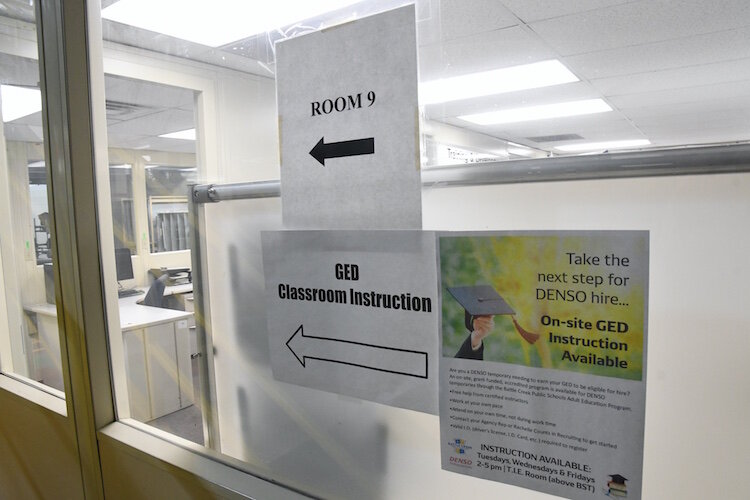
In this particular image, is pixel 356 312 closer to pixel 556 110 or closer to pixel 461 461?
pixel 461 461

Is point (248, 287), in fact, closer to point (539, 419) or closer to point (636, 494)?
point (539, 419)

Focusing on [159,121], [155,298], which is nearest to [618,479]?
[155,298]

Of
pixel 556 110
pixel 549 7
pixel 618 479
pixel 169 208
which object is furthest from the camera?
pixel 556 110

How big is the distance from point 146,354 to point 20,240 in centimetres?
124

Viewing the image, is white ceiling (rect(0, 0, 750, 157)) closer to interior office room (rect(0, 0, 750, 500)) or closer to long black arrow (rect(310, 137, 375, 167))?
interior office room (rect(0, 0, 750, 500))

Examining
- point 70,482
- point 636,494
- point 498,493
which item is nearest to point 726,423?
point 636,494

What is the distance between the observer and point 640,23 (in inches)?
105

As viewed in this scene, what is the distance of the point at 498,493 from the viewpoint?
0.56 meters

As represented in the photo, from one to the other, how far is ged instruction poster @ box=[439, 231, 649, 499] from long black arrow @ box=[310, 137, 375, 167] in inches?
5.5

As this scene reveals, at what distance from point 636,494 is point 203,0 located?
144 centimetres

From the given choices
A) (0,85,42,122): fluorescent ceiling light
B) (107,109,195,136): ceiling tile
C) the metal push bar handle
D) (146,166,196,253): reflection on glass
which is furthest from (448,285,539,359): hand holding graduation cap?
(0,85,42,122): fluorescent ceiling light

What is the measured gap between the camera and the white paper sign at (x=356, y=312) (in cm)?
53

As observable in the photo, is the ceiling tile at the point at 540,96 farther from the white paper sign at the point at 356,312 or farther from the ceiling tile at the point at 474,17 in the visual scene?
the white paper sign at the point at 356,312

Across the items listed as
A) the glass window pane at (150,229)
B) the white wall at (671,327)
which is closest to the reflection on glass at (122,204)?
the glass window pane at (150,229)
